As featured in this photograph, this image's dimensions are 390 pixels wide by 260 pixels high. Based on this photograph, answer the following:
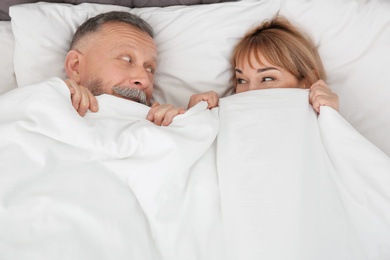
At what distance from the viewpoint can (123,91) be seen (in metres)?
1.30

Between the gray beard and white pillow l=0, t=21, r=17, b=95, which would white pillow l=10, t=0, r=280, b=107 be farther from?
the gray beard

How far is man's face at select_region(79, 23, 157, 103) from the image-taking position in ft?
4.33

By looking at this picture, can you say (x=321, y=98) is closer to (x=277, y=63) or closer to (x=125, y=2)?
(x=277, y=63)

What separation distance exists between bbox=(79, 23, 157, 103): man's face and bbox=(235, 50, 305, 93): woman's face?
0.32 m

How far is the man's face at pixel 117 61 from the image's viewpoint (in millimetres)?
1319

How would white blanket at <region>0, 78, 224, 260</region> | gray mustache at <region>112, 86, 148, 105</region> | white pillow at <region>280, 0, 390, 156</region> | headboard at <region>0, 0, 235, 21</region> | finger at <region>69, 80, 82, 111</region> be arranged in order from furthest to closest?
headboard at <region>0, 0, 235, 21</region>, white pillow at <region>280, 0, 390, 156</region>, gray mustache at <region>112, 86, 148, 105</region>, finger at <region>69, 80, 82, 111</region>, white blanket at <region>0, 78, 224, 260</region>

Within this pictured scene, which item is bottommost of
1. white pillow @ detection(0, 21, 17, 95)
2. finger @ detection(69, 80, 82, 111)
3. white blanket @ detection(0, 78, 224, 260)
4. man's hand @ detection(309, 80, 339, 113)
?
white pillow @ detection(0, 21, 17, 95)

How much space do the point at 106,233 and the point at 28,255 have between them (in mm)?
160

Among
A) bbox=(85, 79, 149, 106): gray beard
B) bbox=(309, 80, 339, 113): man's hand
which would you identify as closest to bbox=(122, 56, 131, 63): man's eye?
bbox=(85, 79, 149, 106): gray beard

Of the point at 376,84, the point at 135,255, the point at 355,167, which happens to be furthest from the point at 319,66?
the point at 135,255

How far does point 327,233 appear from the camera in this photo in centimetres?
95

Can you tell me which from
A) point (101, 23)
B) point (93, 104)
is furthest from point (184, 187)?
point (101, 23)

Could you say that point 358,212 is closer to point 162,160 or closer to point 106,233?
point 162,160

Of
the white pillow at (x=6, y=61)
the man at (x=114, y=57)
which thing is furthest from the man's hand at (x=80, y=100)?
the white pillow at (x=6, y=61)
